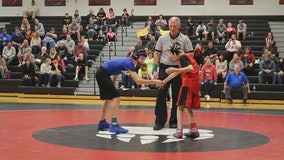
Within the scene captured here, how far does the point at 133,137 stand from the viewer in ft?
27.7

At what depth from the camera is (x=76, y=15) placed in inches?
958

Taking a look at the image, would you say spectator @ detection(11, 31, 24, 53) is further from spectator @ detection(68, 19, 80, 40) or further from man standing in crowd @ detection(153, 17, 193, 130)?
man standing in crowd @ detection(153, 17, 193, 130)

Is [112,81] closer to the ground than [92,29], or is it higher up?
closer to the ground

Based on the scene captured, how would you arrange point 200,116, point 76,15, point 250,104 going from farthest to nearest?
1. point 76,15
2. point 250,104
3. point 200,116

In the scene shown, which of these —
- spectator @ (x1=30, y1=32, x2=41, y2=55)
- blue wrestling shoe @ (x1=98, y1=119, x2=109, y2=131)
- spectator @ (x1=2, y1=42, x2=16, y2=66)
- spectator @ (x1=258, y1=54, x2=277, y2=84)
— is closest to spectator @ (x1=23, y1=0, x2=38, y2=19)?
spectator @ (x1=30, y1=32, x2=41, y2=55)

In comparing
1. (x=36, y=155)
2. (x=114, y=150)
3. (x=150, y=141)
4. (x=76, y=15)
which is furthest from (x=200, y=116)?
(x=76, y=15)

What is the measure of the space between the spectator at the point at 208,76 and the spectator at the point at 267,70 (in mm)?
1649

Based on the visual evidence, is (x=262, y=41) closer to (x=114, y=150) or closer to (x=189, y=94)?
(x=189, y=94)

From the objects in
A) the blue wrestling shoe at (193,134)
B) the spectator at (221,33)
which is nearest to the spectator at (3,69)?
the spectator at (221,33)

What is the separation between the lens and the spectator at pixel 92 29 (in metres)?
22.6

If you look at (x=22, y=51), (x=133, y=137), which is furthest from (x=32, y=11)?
(x=133, y=137)

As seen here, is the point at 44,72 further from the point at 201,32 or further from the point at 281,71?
the point at 281,71

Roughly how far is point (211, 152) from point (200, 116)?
185 inches

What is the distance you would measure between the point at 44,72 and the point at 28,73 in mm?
646
